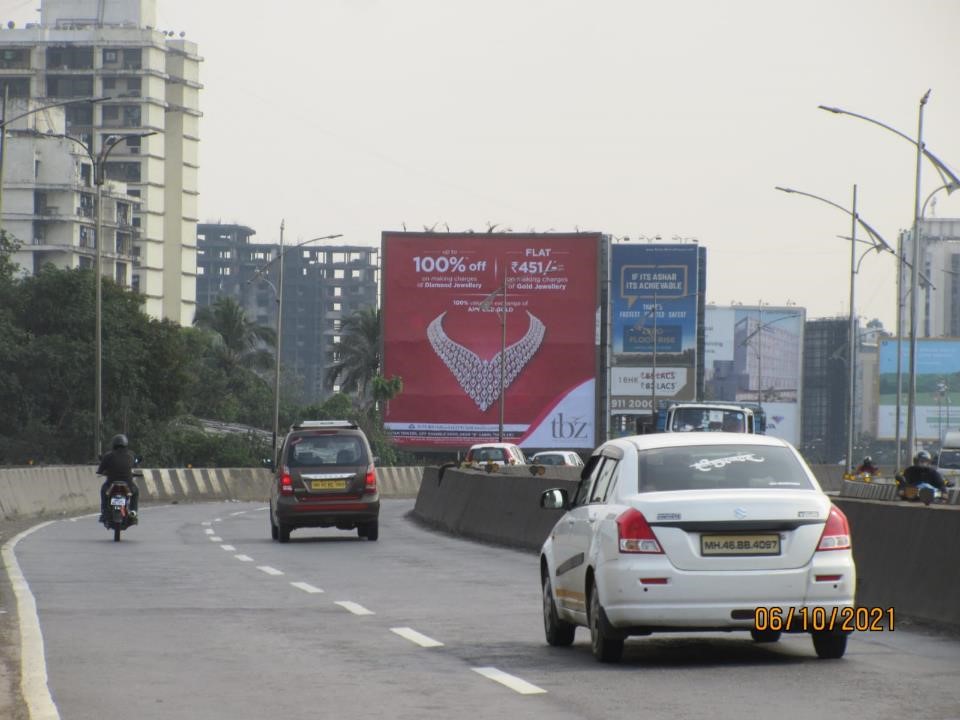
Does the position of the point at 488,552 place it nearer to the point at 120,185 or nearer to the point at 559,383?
the point at 559,383

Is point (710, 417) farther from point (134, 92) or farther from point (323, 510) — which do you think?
point (134, 92)

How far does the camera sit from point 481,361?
93.6m

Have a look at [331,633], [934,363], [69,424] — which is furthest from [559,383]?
[331,633]

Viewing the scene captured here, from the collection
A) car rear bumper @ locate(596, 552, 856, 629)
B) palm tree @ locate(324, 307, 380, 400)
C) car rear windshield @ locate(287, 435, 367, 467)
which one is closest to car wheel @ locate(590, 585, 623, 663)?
car rear bumper @ locate(596, 552, 856, 629)

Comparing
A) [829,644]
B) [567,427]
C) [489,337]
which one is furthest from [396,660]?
[489,337]

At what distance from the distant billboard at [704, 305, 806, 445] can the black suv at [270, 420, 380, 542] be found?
103835 mm

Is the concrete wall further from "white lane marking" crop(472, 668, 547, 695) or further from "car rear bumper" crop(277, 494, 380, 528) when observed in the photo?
"white lane marking" crop(472, 668, 547, 695)

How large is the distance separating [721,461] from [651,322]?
90006 mm

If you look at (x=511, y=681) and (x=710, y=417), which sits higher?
(x=710, y=417)

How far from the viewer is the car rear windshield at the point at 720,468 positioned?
11.9 meters

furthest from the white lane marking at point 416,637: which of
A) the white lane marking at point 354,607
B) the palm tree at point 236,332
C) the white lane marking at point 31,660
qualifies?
the palm tree at point 236,332

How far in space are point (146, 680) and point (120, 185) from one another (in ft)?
534

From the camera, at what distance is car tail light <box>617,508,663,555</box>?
Answer: 37.3 feet

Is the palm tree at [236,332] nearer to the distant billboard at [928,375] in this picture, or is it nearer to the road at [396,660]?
the distant billboard at [928,375]
